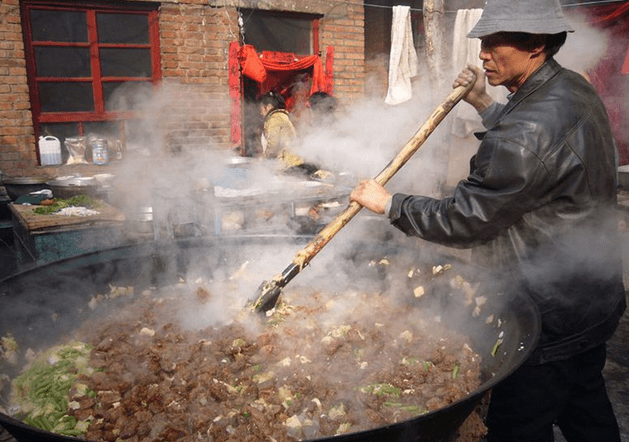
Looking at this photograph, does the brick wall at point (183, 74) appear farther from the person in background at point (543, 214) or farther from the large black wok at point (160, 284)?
the person in background at point (543, 214)

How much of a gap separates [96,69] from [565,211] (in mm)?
7408

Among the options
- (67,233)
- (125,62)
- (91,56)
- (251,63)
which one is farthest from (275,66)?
(67,233)

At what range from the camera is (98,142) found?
24.7 feet

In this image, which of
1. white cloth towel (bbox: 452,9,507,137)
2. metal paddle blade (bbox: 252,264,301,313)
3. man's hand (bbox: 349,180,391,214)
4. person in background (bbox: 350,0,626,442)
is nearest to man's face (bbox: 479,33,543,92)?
person in background (bbox: 350,0,626,442)

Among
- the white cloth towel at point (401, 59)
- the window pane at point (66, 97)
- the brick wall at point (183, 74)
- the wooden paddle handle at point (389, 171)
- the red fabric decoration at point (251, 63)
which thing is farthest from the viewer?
the white cloth towel at point (401, 59)

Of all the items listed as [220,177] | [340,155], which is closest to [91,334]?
[220,177]

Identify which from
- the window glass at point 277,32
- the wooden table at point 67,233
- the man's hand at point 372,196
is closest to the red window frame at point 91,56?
the window glass at point 277,32

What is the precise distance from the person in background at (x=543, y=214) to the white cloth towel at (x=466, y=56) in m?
6.04

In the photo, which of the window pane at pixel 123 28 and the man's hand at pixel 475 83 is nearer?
the man's hand at pixel 475 83

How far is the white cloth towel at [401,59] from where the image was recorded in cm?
880

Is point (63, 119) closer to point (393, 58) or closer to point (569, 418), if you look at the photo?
point (393, 58)

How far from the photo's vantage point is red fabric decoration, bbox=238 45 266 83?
8.17 m

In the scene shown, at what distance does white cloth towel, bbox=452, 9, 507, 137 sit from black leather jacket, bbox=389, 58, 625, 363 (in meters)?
6.12

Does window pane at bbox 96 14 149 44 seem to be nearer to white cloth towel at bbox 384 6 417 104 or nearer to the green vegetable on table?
the green vegetable on table
